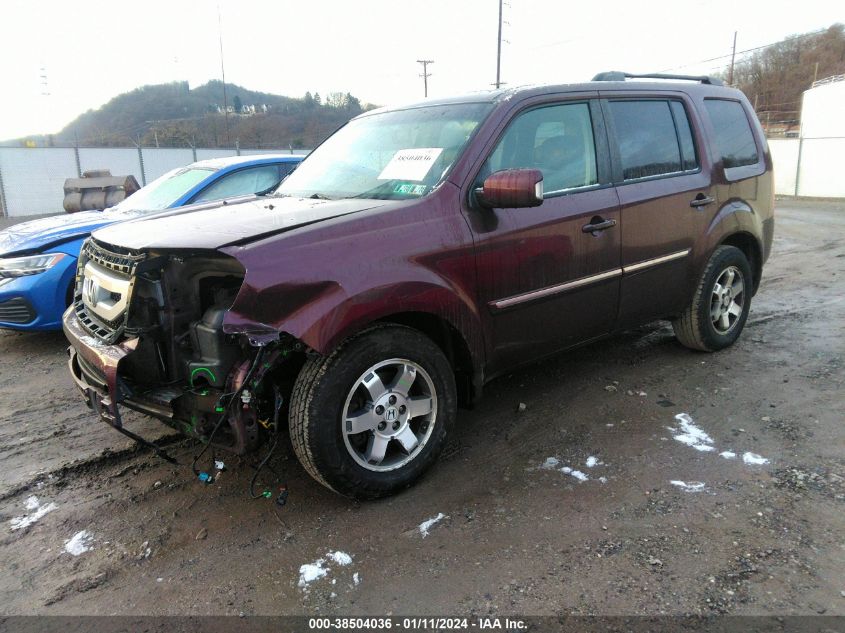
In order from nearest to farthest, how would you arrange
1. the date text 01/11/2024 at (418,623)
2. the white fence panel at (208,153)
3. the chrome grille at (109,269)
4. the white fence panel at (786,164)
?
the date text 01/11/2024 at (418,623) < the chrome grille at (109,269) < the white fence panel at (786,164) < the white fence panel at (208,153)

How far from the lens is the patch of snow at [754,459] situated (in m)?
3.30

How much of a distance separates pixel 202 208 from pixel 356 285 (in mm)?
1390

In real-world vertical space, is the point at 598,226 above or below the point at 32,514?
above

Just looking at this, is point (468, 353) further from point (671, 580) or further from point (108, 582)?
point (108, 582)

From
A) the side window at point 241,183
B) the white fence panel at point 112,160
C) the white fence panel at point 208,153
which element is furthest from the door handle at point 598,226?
the white fence panel at point 208,153

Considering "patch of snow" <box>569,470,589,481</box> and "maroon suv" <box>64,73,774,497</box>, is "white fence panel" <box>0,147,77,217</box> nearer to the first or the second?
"maroon suv" <box>64,73,774,497</box>

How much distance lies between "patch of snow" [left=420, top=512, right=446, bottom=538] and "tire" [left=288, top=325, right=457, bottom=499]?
25cm

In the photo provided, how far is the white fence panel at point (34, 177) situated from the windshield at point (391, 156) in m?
19.2

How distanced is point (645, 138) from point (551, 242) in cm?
124

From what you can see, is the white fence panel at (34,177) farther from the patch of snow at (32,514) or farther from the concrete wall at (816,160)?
the concrete wall at (816,160)

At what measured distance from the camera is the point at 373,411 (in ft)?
9.66

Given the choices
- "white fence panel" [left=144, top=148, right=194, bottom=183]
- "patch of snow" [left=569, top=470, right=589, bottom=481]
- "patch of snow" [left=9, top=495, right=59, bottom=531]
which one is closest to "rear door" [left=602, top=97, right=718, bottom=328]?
"patch of snow" [left=569, top=470, right=589, bottom=481]

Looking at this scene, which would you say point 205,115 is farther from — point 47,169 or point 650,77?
point 650,77

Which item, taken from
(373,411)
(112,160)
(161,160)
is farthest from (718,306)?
(161,160)
